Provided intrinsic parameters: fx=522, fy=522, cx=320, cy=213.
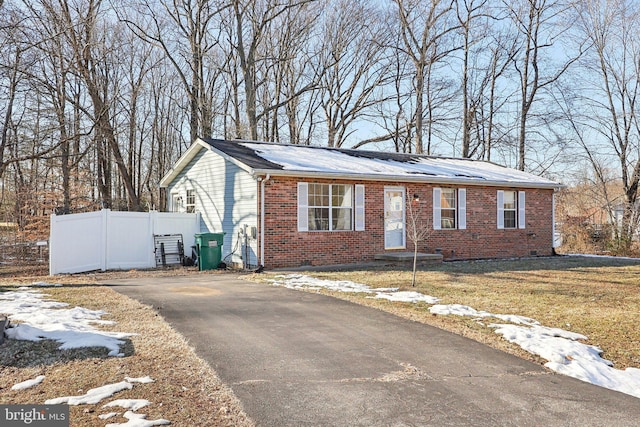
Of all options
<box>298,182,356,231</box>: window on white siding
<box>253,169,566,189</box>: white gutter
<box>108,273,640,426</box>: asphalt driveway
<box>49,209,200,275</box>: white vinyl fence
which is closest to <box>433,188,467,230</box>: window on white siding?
<box>253,169,566,189</box>: white gutter

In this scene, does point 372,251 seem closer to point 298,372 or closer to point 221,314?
point 221,314

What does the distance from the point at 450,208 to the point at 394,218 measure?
7.15 feet

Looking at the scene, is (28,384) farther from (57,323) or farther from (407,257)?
(407,257)

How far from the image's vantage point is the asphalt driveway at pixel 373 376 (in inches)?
153

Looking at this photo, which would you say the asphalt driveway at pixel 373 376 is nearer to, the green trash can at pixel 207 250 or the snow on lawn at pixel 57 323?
the snow on lawn at pixel 57 323

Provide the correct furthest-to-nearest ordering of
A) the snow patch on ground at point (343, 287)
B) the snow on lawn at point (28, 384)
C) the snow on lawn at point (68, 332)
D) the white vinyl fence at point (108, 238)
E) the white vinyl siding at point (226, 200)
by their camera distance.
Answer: the white vinyl siding at point (226, 200) < the white vinyl fence at point (108, 238) < the snow patch on ground at point (343, 287) < the snow on lawn at point (28, 384) < the snow on lawn at point (68, 332)

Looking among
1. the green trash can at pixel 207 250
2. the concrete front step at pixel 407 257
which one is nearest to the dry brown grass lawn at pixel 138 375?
the green trash can at pixel 207 250

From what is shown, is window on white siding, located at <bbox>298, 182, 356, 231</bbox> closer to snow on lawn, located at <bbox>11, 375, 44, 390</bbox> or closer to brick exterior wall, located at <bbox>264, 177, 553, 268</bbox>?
brick exterior wall, located at <bbox>264, 177, 553, 268</bbox>

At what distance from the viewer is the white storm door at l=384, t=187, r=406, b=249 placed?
15.6m

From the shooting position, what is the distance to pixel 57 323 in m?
6.57

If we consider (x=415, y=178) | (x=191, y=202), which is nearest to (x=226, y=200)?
(x=191, y=202)

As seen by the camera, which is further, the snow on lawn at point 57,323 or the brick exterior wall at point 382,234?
the brick exterior wall at point 382,234

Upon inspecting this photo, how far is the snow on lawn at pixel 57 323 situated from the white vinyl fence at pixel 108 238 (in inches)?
182

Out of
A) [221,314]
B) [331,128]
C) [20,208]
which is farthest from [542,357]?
[331,128]
